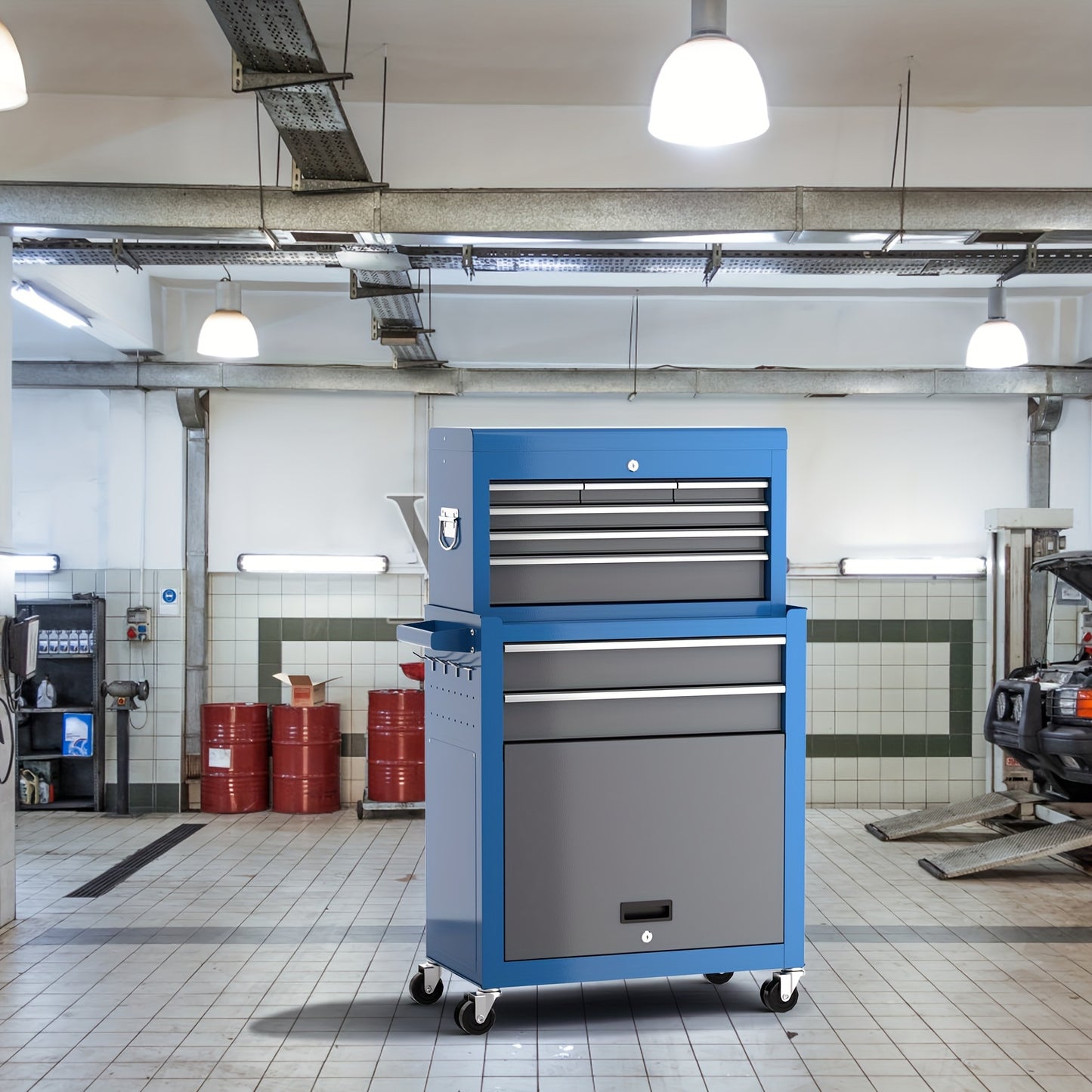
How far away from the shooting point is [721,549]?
4535 mm

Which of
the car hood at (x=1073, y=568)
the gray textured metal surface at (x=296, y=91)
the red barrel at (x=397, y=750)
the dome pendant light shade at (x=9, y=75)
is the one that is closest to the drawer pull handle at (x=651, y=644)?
the gray textured metal surface at (x=296, y=91)

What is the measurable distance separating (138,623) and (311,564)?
141 cm

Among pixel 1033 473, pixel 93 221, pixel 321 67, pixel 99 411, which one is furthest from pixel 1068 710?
pixel 99 411

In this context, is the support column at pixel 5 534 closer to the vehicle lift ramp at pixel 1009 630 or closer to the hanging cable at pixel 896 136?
the hanging cable at pixel 896 136

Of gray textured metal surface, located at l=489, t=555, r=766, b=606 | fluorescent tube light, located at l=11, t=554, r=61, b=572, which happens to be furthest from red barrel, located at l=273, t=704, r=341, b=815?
gray textured metal surface, located at l=489, t=555, r=766, b=606

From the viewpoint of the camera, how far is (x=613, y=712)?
4332 millimetres

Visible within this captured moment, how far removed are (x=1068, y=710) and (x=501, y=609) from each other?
4.20 metres

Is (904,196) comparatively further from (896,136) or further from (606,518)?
(606,518)

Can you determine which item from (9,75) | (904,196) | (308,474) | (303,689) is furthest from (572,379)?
(9,75)

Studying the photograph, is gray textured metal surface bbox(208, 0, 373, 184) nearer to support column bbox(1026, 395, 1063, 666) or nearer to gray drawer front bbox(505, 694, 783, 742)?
gray drawer front bbox(505, 694, 783, 742)

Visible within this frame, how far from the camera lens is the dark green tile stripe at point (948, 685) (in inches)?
360

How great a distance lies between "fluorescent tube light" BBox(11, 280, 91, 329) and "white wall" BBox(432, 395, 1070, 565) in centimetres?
296

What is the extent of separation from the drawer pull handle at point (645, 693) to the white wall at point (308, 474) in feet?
16.0

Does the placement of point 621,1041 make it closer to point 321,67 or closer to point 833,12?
point 321,67
